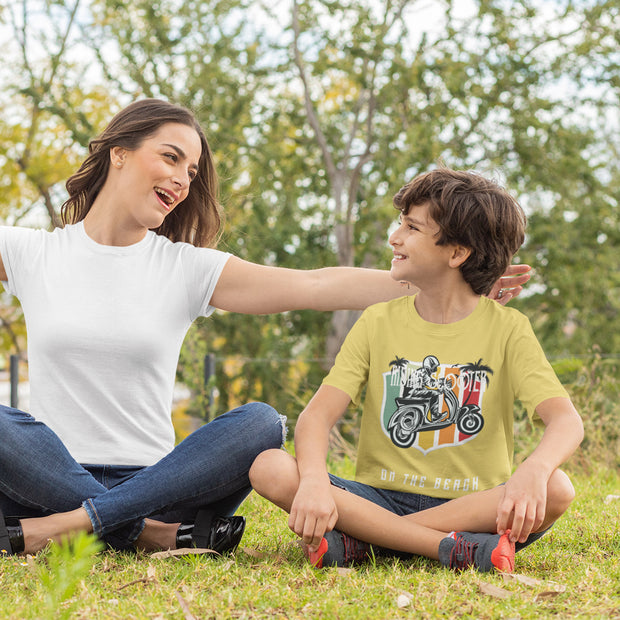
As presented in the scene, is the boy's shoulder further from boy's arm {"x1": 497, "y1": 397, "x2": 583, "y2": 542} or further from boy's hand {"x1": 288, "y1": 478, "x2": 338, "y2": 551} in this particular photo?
boy's hand {"x1": 288, "y1": 478, "x2": 338, "y2": 551}

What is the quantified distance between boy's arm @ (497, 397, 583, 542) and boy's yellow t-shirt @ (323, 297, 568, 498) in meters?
0.14

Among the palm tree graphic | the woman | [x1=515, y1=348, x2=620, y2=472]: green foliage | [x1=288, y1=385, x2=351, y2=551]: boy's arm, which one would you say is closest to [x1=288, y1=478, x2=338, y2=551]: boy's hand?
[x1=288, y1=385, x2=351, y2=551]: boy's arm

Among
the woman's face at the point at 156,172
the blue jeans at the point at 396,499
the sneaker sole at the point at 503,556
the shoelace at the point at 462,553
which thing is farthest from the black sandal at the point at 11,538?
the sneaker sole at the point at 503,556

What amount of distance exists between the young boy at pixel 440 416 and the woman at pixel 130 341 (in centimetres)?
20

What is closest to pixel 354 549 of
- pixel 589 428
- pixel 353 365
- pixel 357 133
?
pixel 353 365

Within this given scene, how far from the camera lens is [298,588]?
6.49 feet

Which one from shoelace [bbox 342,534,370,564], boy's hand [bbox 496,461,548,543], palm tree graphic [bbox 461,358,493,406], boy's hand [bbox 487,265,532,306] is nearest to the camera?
boy's hand [bbox 496,461,548,543]

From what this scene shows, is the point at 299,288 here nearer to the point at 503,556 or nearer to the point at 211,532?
the point at 211,532

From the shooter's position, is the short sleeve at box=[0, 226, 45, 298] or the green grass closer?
the green grass

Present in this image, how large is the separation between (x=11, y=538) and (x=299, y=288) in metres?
1.25

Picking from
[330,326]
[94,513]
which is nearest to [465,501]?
[94,513]

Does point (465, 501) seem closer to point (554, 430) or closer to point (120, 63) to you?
point (554, 430)

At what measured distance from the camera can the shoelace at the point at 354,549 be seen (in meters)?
2.26

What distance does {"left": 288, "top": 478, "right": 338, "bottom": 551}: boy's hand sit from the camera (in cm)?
209
